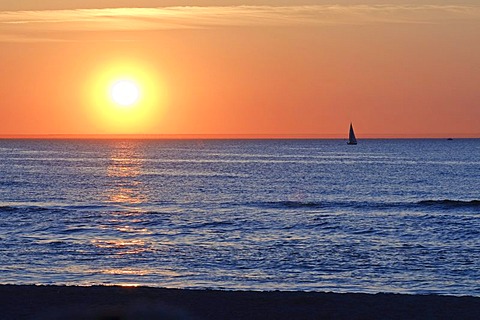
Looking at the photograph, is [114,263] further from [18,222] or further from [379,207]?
[379,207]

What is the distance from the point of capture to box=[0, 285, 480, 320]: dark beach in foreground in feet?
53.7

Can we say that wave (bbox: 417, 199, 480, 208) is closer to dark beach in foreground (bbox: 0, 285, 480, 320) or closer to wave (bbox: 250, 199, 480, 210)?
wave (bbox: 250, 199, 480, 210)

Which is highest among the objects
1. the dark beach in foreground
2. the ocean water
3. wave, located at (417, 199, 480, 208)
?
the dark beach in foreground

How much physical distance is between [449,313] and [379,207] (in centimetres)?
3740

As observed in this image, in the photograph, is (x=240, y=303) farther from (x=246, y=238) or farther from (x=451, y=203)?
(x=451, y=203)

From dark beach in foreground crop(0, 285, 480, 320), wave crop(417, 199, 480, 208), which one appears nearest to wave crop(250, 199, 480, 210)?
wave crop(417, 199, 480, 208)

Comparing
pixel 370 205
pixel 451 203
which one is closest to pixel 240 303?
pixel 370 205

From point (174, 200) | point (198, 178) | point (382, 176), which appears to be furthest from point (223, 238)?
point (382, 176)

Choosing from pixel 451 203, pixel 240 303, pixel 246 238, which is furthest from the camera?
pixel 451 203

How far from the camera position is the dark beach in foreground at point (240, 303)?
1638cm

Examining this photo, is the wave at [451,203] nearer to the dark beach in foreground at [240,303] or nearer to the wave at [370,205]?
the wave at [370,205]

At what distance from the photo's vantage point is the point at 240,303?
17375 mm

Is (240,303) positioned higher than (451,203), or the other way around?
(240,303)

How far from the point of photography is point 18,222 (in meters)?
41.3
